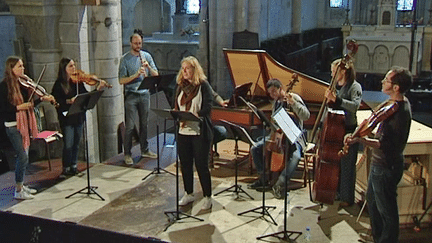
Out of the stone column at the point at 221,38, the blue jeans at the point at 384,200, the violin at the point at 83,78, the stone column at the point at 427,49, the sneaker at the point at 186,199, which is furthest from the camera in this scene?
the stone column at the point at 427,49

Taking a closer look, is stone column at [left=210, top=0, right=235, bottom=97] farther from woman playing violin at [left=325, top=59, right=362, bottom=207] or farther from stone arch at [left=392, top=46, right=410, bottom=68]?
woman playing violin at [left=325, top=59, right=362, bottom=207]

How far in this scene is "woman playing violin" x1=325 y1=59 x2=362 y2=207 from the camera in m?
5.74

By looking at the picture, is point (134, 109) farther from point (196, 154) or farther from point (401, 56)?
point (401, 56)

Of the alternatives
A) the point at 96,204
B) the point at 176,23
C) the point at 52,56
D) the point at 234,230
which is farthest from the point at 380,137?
the point at 176,23

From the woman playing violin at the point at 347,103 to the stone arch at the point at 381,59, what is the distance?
8754 mm

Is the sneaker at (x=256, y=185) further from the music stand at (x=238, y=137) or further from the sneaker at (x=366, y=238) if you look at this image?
the sneaker at (x=366, y=238)

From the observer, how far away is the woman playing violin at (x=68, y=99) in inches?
273

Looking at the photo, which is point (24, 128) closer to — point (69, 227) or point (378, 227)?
point (69, 227)

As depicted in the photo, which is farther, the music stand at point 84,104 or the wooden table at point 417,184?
the music stand at point 84,104

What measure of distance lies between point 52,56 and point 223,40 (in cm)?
514

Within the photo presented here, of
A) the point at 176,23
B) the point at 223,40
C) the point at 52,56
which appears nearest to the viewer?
the point at 52,56

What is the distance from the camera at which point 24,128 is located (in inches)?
250

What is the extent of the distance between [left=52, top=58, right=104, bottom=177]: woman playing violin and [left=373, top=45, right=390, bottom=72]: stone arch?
9.18m

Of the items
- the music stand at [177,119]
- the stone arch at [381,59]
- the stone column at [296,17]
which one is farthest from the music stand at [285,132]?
the stone column at [296,17]
